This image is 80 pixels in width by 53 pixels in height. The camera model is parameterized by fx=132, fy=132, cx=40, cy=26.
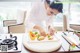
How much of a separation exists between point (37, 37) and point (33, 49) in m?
0.16

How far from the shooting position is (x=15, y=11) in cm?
231

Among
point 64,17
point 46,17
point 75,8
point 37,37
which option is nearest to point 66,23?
point 64,17

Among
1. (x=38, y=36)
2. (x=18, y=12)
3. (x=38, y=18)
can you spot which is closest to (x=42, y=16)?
(x=38, y=18)

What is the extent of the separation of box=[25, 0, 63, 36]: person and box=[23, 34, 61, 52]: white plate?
0.14 meters

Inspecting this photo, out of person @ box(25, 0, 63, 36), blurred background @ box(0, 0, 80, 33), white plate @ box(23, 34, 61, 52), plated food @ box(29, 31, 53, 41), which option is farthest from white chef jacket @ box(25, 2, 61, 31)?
blurred background @ box(0, 0, 80, 33)

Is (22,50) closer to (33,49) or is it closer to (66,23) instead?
(33,49)

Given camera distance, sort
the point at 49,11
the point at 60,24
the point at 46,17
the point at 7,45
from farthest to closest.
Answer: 1. the point at 60,24
2. the point at 46,17
3. the point at 49,11
4. the point at 7,45

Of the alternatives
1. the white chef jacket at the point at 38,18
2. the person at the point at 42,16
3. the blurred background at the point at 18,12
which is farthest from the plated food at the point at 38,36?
the blurred background at the point at 18,12

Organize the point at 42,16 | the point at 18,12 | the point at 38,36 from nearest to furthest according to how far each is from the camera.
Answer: the point at 38,36 < the point at 42,16 < the point at 18,12

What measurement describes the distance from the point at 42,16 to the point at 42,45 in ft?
1.44

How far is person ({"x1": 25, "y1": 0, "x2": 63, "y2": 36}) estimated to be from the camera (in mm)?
1230

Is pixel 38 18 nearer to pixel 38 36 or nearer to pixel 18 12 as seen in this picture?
pixel 38 36

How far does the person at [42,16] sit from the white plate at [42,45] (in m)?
0.14

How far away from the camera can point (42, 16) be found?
142cm
